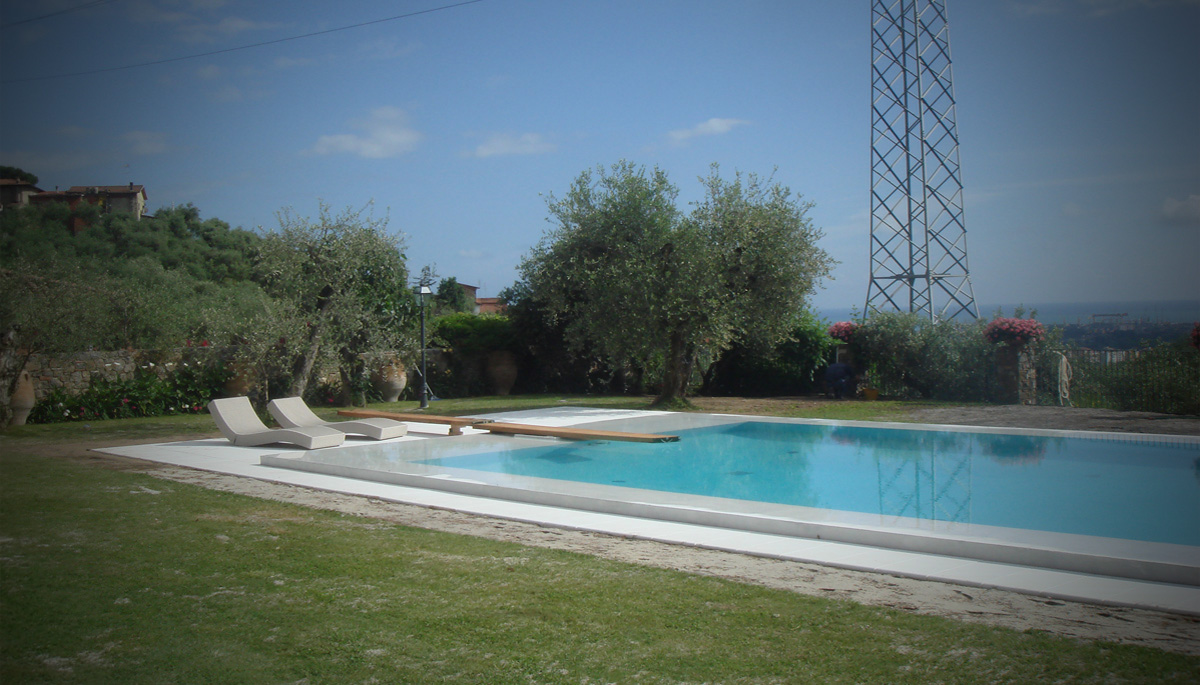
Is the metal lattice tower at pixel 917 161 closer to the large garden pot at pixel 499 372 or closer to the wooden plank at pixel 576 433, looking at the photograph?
the large garden pot at pixel 499 372

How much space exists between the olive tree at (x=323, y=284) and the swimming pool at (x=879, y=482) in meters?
3.36

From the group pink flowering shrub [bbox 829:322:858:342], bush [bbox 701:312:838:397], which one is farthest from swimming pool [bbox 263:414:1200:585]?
bush [bbox 701:312:838:397]

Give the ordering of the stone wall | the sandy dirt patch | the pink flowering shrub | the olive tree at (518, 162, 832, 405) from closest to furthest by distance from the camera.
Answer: the sandy dirt patch < the stone wall < the olive tree at (518, 162, 832, 405) < the pink flowering shrub

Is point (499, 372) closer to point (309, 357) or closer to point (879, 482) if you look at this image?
point (309, 357)

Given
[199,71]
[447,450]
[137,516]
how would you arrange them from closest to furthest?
[137,516] → [199,71] → [447,450]

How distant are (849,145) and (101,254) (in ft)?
86.8

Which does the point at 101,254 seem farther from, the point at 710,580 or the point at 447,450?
the point at 710,580

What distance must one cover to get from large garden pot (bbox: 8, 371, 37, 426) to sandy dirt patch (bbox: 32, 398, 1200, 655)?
6585mm

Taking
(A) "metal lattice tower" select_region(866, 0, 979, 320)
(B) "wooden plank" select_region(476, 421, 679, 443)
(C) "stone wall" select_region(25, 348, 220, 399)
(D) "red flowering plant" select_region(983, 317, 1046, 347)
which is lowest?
(B) "wooden plank" select_region(476, 421, 679, 443)

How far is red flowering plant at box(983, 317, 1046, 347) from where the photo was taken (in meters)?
16.2

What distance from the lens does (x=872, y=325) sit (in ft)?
61.8

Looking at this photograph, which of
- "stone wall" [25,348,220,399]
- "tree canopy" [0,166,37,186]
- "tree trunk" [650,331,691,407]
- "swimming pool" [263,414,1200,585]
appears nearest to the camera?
"swimming pool" [263,414,1200,585]

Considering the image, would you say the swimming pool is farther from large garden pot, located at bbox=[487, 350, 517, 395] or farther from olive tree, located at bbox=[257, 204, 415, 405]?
large garden pot, located at bbox=[487, 350, 517, 395]

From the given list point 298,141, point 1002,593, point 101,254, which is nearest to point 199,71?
point 298,141
